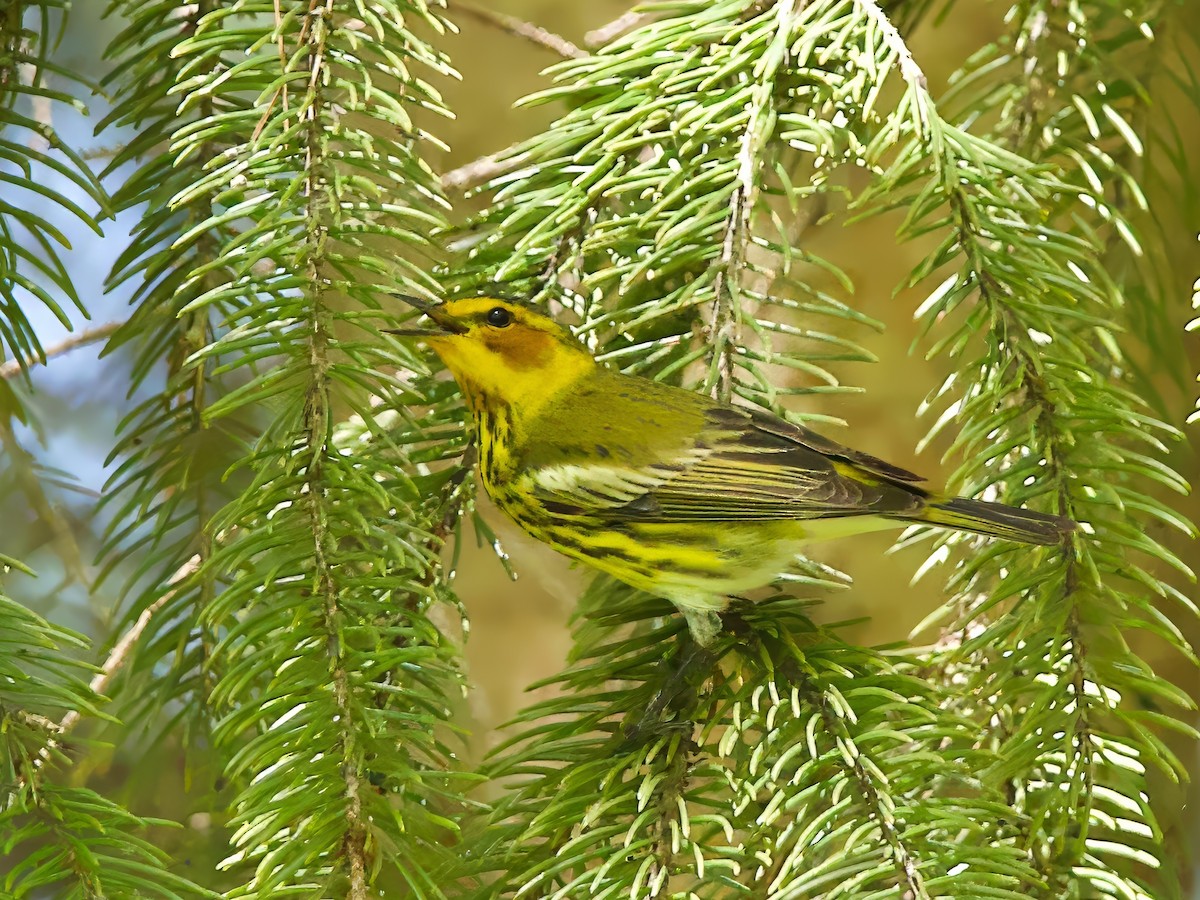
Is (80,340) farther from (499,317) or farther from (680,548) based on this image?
(680,548)

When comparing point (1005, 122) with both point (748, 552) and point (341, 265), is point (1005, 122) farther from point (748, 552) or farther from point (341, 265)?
point (341, 265)

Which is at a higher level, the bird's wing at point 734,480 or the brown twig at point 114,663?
the bird's wing at point 734,480

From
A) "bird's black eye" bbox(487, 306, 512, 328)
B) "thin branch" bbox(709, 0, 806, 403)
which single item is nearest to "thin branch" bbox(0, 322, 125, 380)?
"bird's black eye" bbox(487, 306, 512, 328)

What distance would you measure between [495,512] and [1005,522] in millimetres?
1603

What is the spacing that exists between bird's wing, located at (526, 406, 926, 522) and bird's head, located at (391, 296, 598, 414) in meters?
0.11

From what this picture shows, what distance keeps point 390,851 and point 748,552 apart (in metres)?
0.64

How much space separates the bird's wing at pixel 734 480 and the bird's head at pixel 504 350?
0.37ft

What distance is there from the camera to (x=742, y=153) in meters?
1.12

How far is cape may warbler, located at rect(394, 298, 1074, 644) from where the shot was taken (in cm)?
132

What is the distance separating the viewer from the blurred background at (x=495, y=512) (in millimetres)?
1810

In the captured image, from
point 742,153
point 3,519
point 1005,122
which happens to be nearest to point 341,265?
point 742,153

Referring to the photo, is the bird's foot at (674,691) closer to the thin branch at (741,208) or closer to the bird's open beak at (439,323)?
the thin branch at (741,208)

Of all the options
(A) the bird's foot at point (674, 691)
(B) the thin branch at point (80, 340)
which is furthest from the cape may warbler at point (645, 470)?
(B) the thin branch at point (80, 340)

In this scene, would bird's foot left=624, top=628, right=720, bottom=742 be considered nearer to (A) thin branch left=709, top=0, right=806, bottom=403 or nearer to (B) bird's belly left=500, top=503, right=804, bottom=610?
(B) bird's belly left=500, top=503, right=804, bottom=610
